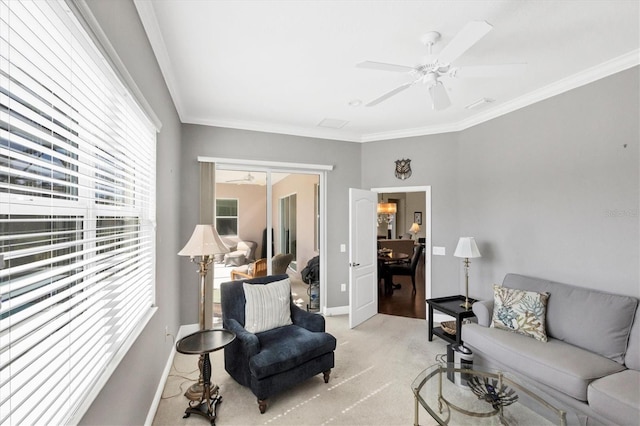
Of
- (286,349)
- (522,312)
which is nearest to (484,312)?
(522,312)

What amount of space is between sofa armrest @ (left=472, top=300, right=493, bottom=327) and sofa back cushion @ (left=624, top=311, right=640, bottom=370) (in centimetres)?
99

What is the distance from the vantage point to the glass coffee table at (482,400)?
1854mm

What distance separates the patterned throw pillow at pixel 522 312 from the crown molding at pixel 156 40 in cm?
374

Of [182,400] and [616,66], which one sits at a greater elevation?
[616,66]

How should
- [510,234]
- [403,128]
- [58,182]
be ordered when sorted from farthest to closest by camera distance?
1. [403,128]
2. [510,234]
3. [58,182]

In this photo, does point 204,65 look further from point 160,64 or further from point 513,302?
point 513,302

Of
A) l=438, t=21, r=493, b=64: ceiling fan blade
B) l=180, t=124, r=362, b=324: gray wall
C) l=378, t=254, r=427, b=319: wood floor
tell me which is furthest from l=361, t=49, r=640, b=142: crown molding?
l=378, t=254, r=427, b=319: wood floor

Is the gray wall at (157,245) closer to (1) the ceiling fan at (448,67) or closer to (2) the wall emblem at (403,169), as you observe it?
(1) the ceiling fan at (448,67)

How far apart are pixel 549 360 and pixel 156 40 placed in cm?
376

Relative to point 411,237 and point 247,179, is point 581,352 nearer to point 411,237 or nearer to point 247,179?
point 247,179

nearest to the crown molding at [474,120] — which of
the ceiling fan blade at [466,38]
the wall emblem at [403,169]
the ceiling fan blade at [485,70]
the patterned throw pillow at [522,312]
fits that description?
the wall emblem at [403,169]

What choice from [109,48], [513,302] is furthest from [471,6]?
[513,302]

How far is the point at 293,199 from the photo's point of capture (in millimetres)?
4773

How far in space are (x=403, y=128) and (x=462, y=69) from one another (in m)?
2.48
